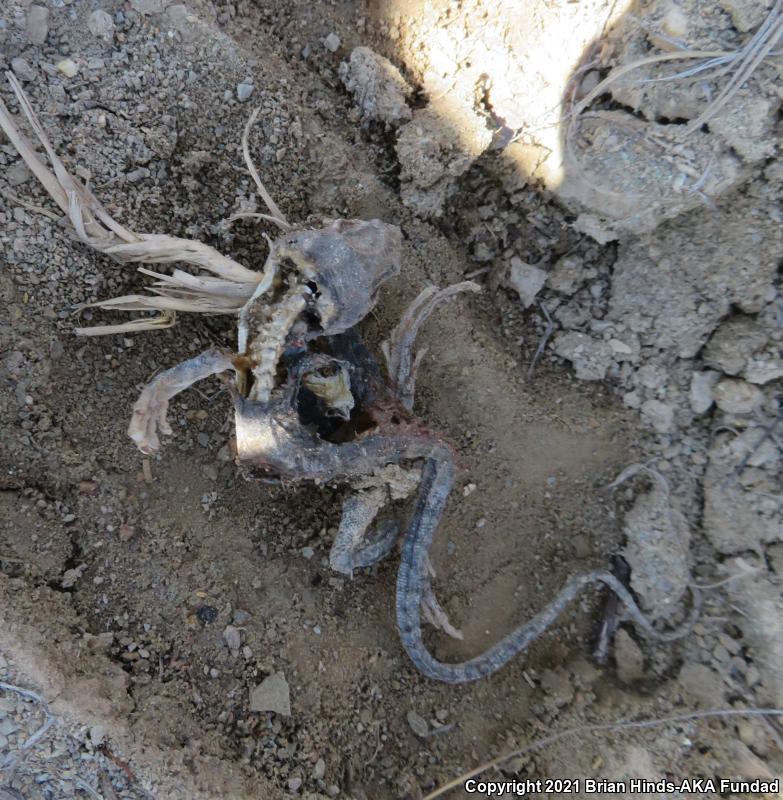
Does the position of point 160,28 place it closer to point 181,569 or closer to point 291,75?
point 291,75

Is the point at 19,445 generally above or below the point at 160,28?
below

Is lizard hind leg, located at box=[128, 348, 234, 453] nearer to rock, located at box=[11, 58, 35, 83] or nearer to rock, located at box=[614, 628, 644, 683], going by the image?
rock, located at box=[11, 58, 35, 83]

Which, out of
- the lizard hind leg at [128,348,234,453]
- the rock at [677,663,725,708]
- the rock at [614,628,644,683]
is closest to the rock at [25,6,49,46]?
the lizard hind leg at [128,348,234,453]

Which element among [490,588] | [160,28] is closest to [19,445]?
[160,28]

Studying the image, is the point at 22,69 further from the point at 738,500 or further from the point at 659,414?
the point at 738,500

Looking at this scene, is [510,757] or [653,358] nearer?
[510,757]

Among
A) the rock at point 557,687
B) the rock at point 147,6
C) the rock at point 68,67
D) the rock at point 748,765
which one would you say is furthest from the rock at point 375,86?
the rock at point 748,765

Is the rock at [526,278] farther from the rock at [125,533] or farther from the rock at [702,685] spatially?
the rock at [125,533]
